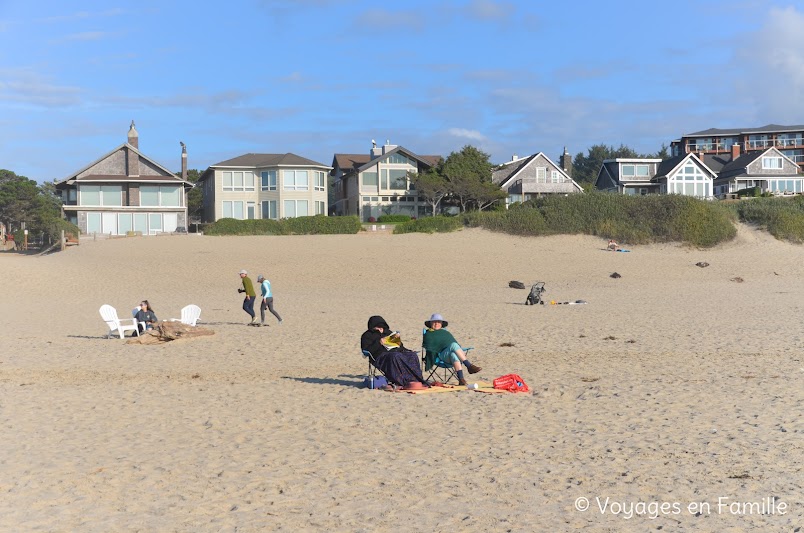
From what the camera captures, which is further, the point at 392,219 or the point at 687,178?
the point at 687,178

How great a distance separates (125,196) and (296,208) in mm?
12015

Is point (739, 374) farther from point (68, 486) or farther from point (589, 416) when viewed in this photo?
point (68, 486)

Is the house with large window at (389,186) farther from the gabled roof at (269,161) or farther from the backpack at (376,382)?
the backpack at (376,382)

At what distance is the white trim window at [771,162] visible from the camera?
7300 centimetres

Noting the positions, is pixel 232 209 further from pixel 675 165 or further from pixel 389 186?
pixel 675 165

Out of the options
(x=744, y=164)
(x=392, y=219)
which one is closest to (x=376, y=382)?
(x=392, y=219)

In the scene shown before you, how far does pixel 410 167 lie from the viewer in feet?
207

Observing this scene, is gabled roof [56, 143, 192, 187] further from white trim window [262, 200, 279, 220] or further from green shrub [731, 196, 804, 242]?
green shrub [731, 196, 804, 242]

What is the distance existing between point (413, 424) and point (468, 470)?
193cm

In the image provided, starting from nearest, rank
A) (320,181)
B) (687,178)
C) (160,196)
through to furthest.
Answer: (160,196) < (320,181) < (687,178)

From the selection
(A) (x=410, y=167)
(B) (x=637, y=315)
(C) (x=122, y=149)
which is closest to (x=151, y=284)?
(B) (x=637, y=315)

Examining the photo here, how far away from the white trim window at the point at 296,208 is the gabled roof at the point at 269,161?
2780mm

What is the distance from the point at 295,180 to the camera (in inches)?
2402

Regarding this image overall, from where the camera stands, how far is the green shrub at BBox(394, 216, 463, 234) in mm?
47000
